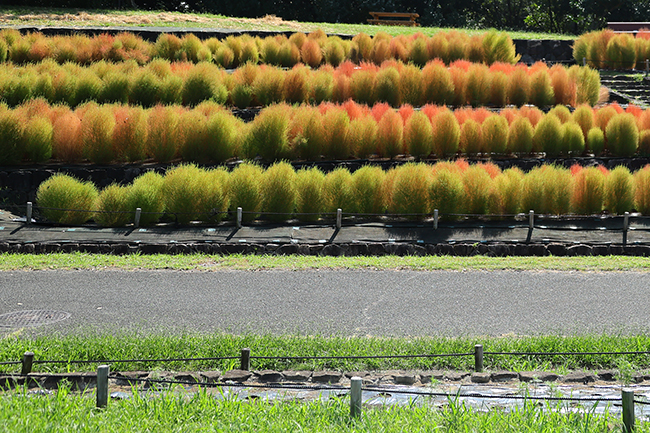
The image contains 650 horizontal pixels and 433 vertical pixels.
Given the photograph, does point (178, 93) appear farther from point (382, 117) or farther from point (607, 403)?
point (607, 403)

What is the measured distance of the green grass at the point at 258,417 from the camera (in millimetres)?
4836

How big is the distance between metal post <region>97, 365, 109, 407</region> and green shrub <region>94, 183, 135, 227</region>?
8380 millimetres

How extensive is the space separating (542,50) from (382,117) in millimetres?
16524

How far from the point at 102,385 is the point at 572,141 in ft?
48.5

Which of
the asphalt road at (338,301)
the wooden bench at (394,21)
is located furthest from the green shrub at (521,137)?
the wooden bench at (394,21)

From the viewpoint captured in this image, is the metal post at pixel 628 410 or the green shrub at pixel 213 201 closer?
the metal post at pixel 628 410

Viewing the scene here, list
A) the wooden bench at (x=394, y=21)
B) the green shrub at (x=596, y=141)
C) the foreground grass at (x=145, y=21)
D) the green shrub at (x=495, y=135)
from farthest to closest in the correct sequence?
the wooden bench at (x=394, y=21) < the foreground grass at (x=145, y=21) < the green shrub at (x=596, y=141) < the green shrub at (x=495, y=135)

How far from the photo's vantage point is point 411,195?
44.6ft

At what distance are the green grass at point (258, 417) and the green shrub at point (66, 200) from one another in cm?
867

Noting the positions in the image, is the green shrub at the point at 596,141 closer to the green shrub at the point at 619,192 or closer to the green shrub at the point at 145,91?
the green shrub at the point at 619,192

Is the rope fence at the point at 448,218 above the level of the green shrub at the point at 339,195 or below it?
below

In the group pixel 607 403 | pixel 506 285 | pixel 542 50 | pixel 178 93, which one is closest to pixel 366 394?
pixel 607 403

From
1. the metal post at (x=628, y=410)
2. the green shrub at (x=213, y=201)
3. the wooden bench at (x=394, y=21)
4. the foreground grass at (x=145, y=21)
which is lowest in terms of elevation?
the metal post at (x=628, y=410)

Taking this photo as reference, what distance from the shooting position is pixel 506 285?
952 cm
